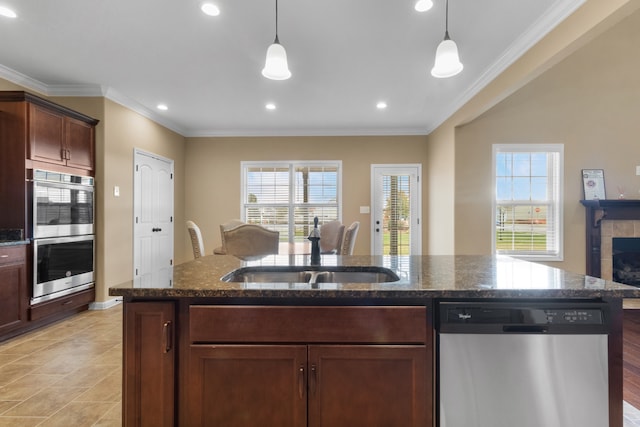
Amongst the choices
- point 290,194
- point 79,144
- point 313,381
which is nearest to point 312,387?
point 313,381

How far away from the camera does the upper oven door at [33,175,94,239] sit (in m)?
3.03

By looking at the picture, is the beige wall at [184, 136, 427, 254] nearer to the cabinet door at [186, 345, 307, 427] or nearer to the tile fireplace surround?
the tile fireplace surround

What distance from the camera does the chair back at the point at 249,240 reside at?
294 centimetres

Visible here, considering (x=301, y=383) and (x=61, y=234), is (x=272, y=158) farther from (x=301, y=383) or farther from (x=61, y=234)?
(x=301, y=383)

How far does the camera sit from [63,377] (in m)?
2.24

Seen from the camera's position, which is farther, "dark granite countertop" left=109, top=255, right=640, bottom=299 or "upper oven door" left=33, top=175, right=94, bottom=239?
"upper oven door" left=33, top=175, right=94, bottom=239

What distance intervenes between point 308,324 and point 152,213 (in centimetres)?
437

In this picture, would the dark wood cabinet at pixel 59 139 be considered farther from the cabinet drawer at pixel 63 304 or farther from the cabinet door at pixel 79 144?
the cabinet drawer at pixel 63 304

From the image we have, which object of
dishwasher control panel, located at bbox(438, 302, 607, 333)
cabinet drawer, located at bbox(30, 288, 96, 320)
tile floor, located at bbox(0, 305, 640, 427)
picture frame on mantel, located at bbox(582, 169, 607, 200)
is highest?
picture frame on mantel, located at bbox(582, 169, 607, 200)

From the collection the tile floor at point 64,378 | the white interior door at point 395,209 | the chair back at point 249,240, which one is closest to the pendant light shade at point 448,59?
the chair back at point 249,240

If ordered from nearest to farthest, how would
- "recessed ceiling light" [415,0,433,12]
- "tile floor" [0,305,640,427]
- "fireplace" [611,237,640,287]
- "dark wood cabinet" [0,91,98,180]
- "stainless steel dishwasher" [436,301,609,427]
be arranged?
"stainless steel dishwasher" [436,301,609,427] → "tile floor" [0,305,640,427] → "recessed ceiling light" [415,0,433,12] → "dark wood cabinet" [0,91,98,180] → "fireplace" [611,237,640,287]

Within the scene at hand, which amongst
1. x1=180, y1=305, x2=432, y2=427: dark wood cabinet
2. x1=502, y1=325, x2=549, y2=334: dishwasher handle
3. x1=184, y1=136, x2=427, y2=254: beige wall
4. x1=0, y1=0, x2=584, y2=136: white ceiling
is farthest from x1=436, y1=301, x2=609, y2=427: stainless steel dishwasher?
x1=184, y1=136, x2=427, y2=254: beige wall

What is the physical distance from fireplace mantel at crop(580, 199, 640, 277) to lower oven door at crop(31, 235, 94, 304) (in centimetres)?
625

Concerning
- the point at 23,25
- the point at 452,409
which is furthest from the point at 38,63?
the point at 452,409
